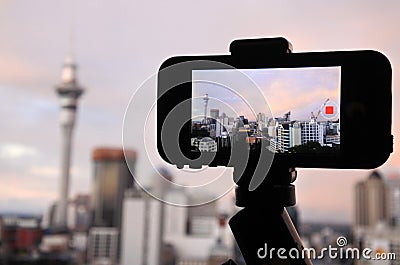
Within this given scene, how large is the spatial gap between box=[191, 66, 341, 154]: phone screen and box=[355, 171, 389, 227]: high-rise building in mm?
736

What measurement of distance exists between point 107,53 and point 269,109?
4.08 ft

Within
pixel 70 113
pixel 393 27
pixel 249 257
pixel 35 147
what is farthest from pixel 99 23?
pixel 249 257

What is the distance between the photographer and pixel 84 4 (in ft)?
5.06

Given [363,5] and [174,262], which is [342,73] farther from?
[174,262]

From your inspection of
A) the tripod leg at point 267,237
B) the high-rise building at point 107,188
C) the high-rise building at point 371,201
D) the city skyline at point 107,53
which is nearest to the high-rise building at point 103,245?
the high-rise building at point 107,188

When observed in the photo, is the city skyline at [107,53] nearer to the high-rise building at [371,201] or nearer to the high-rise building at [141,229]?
the high-rise building at [371,201]

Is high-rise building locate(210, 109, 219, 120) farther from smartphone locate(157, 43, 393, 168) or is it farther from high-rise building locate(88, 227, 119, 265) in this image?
high-rise building locate(88, 227, 119, 265)

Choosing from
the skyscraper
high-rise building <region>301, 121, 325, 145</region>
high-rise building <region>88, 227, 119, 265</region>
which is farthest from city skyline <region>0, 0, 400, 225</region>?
high-rise building <region>301, 121, 325, 145</region>

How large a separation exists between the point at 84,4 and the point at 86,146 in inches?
24.9

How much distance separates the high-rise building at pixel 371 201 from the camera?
1212mm

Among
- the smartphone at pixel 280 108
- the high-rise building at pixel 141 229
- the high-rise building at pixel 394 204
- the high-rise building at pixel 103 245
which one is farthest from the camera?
the high-rise building at pixel 103 245

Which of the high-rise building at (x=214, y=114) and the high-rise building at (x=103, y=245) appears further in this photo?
the high-rise building at (x=103, y=245)

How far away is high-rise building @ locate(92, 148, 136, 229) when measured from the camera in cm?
176

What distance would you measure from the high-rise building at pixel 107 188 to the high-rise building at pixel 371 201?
747 mm
